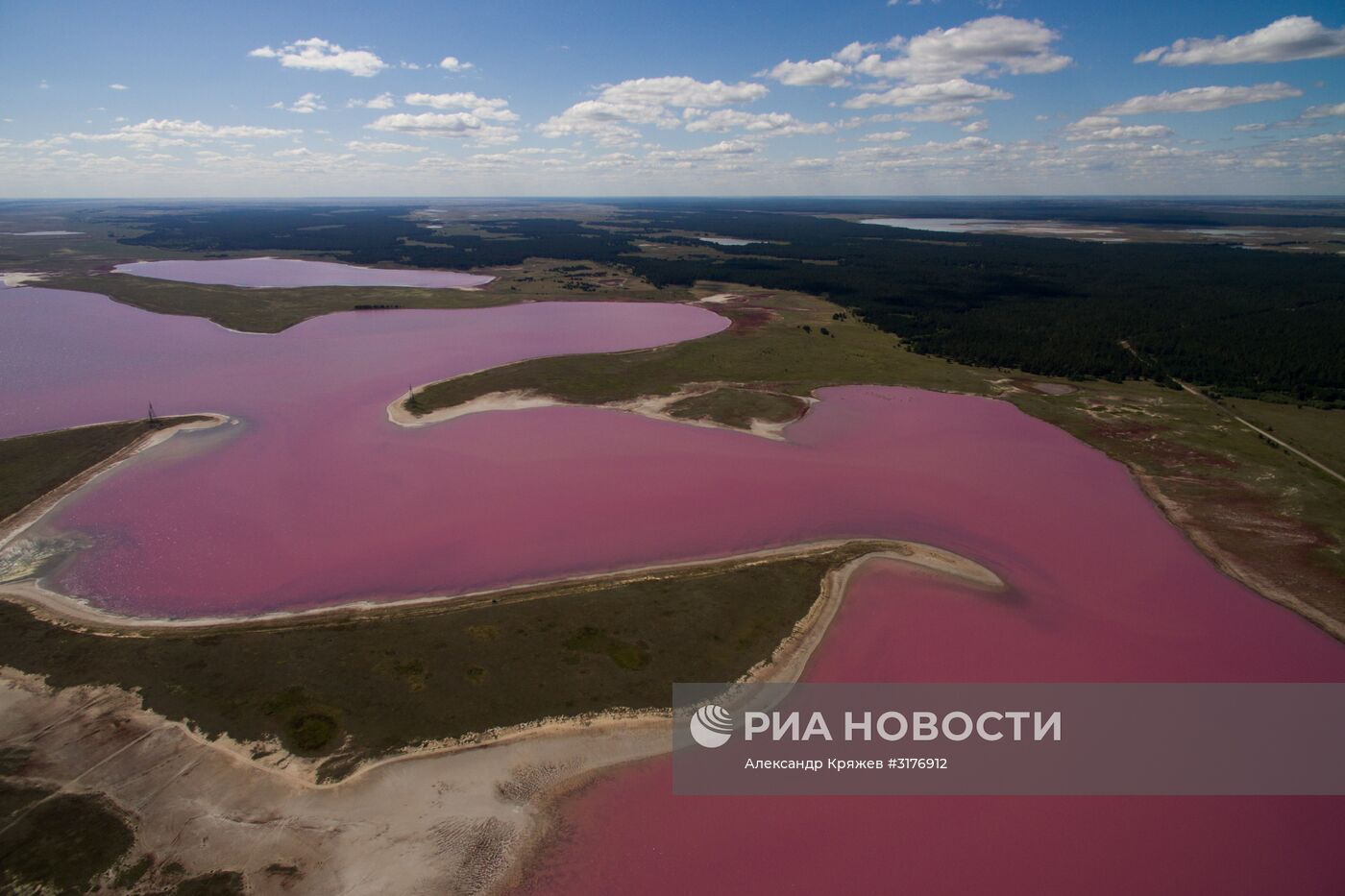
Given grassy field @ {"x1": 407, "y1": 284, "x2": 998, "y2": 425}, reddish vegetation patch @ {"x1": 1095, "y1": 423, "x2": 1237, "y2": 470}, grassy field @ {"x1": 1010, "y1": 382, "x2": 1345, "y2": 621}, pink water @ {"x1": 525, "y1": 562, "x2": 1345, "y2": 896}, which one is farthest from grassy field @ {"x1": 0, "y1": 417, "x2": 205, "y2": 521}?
reddish vegetation patch @ {"x1": 1095, "y1": 423, "x2": 1237, "y2": 470}

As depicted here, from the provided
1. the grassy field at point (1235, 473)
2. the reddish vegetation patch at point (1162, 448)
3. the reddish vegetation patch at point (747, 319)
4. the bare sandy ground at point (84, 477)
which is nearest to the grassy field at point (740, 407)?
the grassy field at point (1235, 473)

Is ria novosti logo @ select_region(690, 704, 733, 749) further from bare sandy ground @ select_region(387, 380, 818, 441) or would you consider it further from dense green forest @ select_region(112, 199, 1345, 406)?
dense green forest @ select_region(112, 199, 1345, 406)

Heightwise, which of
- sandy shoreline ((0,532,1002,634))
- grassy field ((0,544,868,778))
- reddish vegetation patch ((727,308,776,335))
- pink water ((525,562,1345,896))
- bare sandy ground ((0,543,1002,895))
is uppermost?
reddish vegetation patch ((727,308,776,335))

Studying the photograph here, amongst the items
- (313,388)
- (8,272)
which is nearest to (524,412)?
(313,388)

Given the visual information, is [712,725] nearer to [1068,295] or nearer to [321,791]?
[321,791]

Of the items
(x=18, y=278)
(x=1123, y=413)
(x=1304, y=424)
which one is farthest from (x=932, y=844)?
(x=18, y=278)

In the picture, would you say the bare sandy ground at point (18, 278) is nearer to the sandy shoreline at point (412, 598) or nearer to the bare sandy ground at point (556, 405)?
the bare sandy ground at point (556, 405)
